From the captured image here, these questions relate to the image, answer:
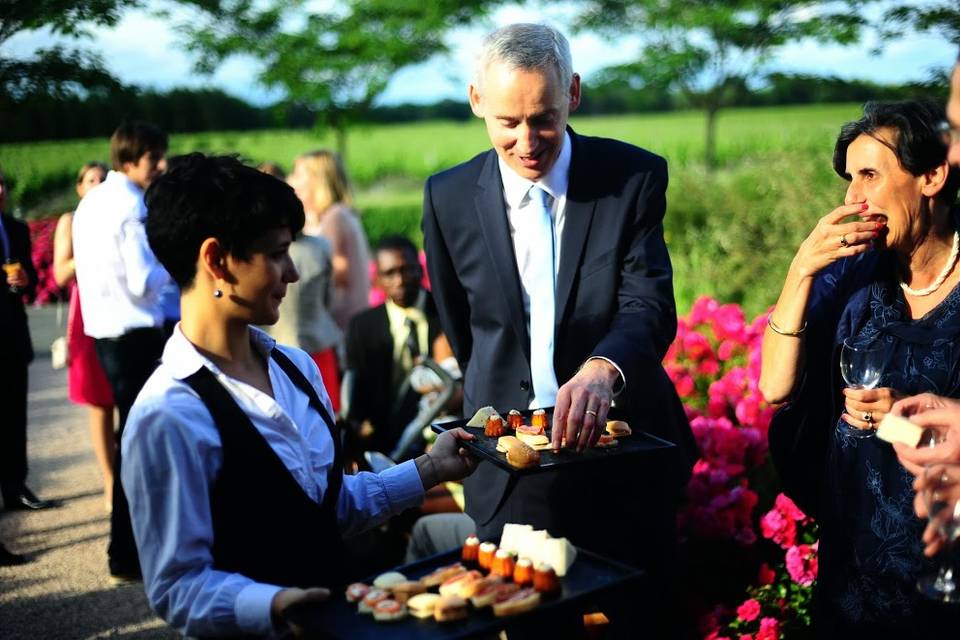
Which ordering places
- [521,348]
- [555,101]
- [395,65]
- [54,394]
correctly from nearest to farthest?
1. [555,101]
2. [521,348]
3. [54,394]
4. [395,65]

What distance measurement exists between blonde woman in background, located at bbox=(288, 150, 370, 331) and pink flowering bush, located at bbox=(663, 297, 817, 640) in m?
3.52

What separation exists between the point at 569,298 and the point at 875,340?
96cm

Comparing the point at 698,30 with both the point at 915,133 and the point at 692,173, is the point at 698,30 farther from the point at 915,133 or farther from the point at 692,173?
the point at 915,133

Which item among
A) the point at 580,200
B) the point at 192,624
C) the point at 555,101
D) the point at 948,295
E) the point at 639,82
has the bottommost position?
the point at 192,624

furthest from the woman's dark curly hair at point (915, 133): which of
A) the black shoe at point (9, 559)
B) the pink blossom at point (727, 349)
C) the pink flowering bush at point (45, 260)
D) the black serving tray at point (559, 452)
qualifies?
the pink flowering bush at point (45, 260)

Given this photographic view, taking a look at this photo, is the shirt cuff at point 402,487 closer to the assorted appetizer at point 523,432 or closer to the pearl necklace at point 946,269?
the assorted appetizer at point 523,432

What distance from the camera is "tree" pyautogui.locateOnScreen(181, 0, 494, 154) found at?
1786 cm

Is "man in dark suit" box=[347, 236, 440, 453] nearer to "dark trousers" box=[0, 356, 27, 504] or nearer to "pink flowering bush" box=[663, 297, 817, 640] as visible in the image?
"pink flowering bush" box=[663, 297, 817, 640]

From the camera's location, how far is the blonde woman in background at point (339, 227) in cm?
773

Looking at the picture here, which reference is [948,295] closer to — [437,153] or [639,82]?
[639,82]

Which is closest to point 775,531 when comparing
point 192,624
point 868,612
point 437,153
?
point 868,612

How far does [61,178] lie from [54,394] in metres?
7.01

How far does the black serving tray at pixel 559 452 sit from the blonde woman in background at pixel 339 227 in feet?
16.2

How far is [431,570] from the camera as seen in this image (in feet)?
7.54
